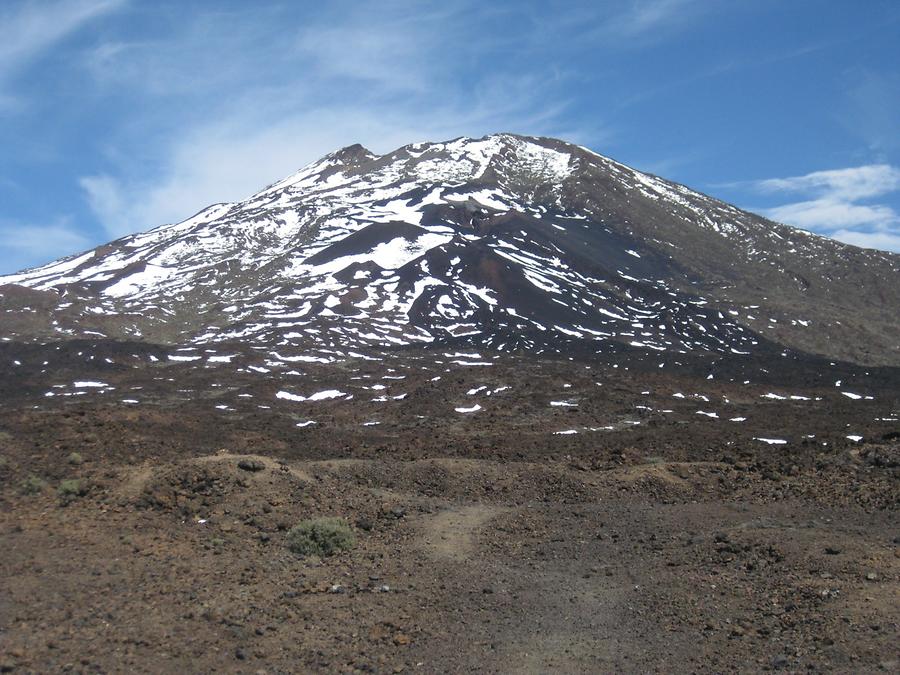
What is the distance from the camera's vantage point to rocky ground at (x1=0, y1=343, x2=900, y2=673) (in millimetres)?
10688

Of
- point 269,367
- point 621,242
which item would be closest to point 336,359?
point 269,367

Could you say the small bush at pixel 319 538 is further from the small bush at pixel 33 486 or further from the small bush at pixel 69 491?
the small bush at pixel 33 486

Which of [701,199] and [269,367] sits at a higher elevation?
[701,199]

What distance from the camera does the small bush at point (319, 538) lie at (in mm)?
15078

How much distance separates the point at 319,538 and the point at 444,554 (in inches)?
90.7

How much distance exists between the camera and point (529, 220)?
113m

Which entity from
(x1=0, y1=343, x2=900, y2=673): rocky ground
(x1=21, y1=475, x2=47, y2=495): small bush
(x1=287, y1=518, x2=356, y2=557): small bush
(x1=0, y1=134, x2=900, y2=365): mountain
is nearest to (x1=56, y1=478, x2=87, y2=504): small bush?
(x1=0, y1=343, x2=900, y2=673): rocky ground

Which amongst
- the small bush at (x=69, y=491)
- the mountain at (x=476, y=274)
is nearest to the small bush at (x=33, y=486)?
the small bush at (x=69, y=491)

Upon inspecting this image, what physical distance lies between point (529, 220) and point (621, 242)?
13218 mm

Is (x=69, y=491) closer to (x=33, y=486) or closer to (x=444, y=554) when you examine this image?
(x=33, y=486)

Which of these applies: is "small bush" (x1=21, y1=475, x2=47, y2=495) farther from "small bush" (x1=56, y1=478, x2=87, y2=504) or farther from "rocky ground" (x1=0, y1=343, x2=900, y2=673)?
"small bush" (x1=56, y1=478, x2=87, y2=504)

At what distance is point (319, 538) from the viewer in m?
15.3

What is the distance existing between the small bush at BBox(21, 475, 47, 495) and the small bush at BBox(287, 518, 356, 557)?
5331 mm

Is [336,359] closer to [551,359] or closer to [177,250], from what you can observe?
[551,359]
